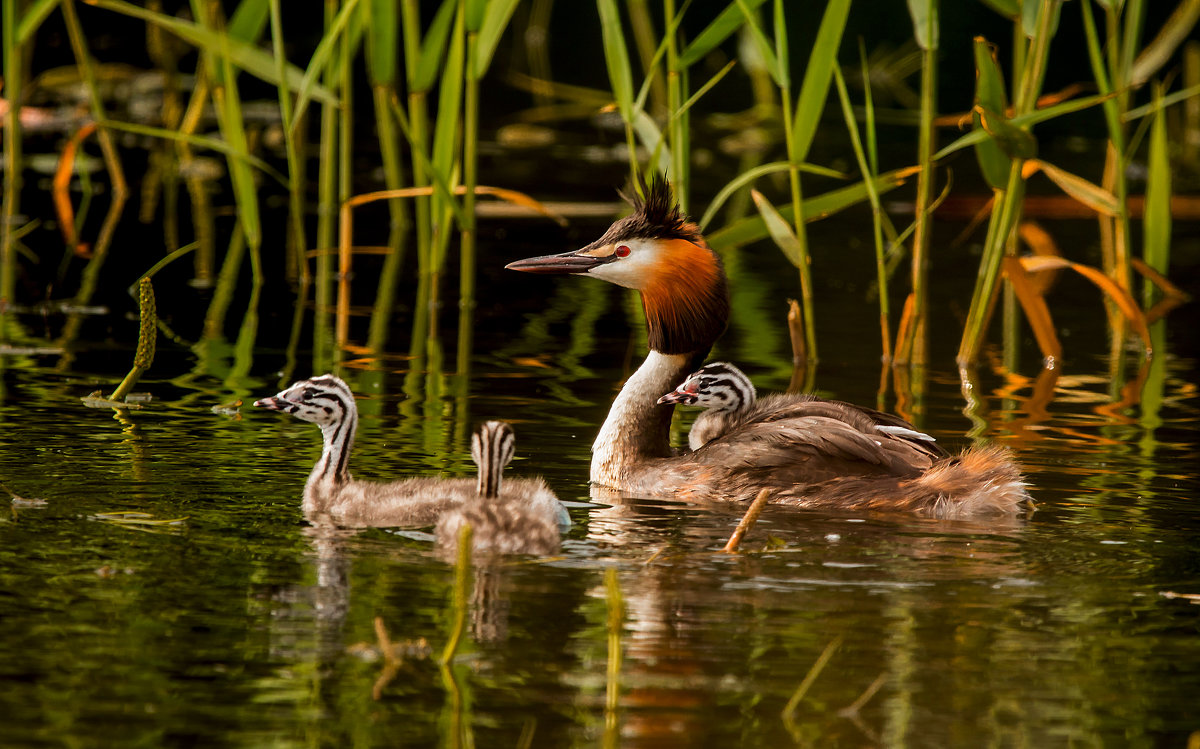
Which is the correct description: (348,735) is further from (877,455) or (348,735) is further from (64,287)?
(64,287)

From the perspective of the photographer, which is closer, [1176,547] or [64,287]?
[1176,547]

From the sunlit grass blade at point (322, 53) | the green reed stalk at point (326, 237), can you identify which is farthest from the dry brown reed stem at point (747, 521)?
the sunlit grass blade at point (322, 53)

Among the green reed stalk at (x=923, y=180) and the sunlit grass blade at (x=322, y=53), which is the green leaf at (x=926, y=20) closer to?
the green reed stalk at (x=923, y=180)

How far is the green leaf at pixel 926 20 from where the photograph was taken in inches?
338

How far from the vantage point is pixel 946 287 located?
12.9 m

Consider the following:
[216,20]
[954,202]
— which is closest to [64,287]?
[216,20]

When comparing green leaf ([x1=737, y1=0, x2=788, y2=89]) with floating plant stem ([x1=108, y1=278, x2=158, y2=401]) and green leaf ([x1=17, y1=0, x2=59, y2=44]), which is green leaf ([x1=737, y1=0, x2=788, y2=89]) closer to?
floating plant stem ([x1=108, y1=278, x2=158, y2=401])

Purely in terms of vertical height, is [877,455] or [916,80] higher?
[916,80]

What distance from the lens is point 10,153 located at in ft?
39.6

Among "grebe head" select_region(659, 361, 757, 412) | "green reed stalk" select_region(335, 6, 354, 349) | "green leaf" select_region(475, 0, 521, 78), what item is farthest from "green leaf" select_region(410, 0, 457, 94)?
"grebe head" select_region(659, 361, 757, 412)

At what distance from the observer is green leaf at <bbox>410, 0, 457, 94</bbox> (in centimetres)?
963

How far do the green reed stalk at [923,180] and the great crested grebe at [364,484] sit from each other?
3.41 metres

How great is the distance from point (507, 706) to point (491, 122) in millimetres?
16994

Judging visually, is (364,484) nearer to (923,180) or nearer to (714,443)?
(714,443)
